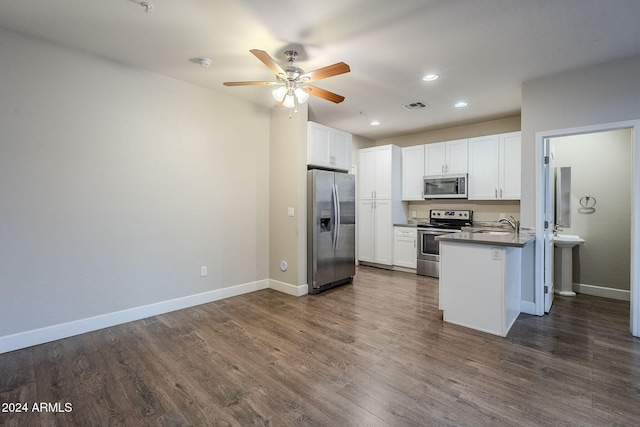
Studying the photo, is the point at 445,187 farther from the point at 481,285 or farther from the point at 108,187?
the point at 108,187

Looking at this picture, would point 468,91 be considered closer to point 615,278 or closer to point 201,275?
point 615,278

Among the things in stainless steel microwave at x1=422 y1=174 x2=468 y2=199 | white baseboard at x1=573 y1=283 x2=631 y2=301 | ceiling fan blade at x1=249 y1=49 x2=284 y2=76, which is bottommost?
white baseboard at x1=573 y1=283 x2=631 y2=301

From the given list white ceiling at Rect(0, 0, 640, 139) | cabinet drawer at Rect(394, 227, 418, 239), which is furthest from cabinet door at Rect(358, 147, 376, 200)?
white ceiling at Rect(0, 0, 640, 139)

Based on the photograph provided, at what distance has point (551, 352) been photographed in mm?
2557

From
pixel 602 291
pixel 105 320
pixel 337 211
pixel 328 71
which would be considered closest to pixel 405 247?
pixel 337 211

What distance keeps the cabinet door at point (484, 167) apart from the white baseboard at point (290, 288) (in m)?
3.31

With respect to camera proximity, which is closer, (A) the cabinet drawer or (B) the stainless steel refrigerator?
(B) the stainless steel refrigerator

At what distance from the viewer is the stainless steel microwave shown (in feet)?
17.0

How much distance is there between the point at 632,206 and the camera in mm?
2941

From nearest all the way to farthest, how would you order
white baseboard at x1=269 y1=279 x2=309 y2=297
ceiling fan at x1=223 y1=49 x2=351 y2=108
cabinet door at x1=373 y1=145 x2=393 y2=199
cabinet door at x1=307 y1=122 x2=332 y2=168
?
ceiling fan at x1=223 y1=49 x2=351 y2=108
white baseboard at x1=269 y1=279 x2=309 y2=297
cabinet door at x1=307 y1=122 x2=332 y2=168
cabinet door at x1=373 y1=145 x2=393 y2=199

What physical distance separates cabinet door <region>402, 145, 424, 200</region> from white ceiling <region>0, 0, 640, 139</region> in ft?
6.87

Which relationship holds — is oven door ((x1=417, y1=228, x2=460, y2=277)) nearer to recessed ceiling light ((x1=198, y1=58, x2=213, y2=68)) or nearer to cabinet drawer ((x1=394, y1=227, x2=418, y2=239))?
cabinet drawer ((x1=394, y1=227, x2=418, y2=239))

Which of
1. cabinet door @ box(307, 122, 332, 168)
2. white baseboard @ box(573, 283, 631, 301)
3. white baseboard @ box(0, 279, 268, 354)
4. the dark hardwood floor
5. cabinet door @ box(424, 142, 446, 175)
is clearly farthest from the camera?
cabinet door @ box(424, 142, 446, 175)

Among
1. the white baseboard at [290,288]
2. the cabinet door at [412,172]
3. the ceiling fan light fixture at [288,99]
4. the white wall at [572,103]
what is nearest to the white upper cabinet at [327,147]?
the ceiling fan light fixture at [288,99]
